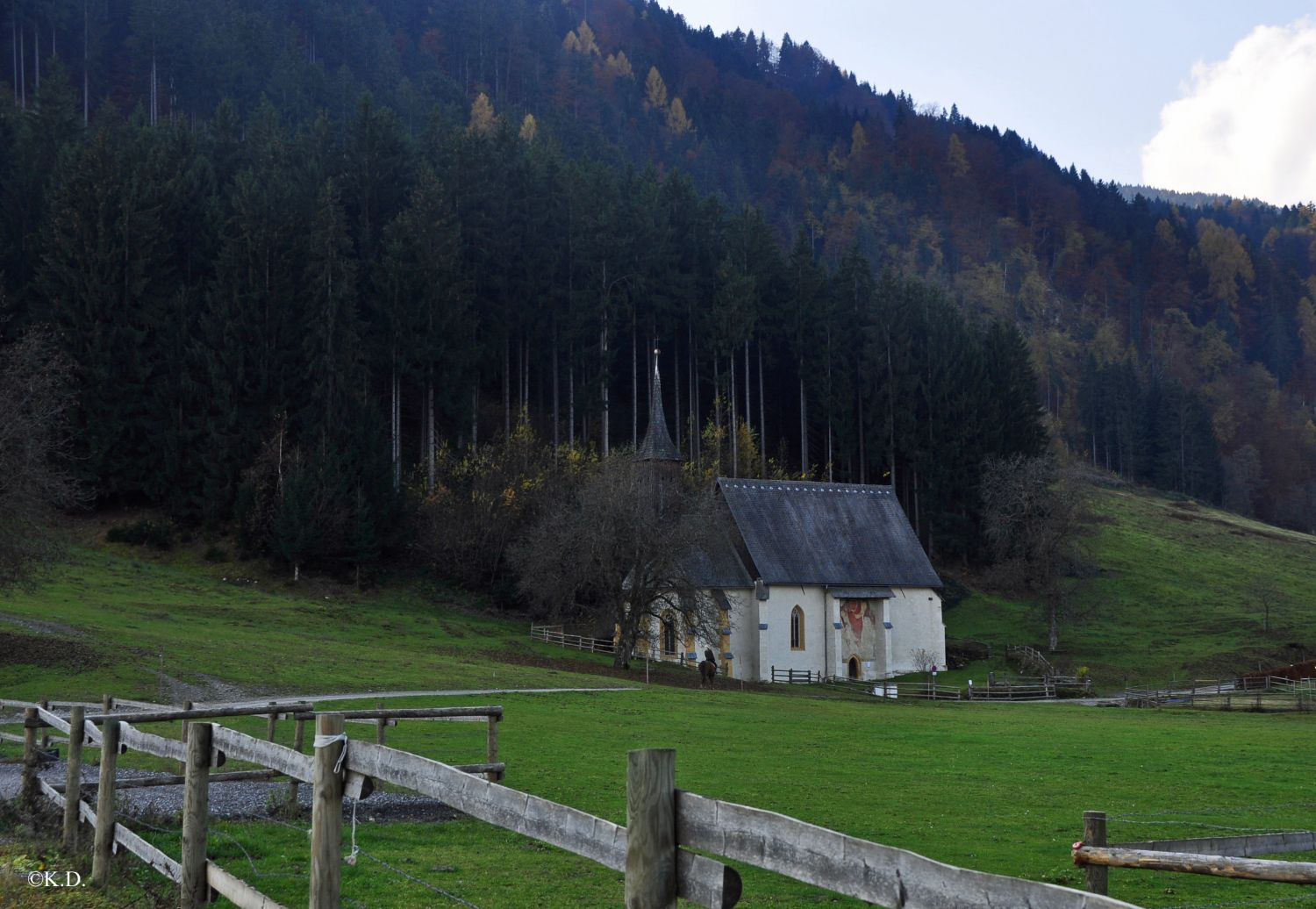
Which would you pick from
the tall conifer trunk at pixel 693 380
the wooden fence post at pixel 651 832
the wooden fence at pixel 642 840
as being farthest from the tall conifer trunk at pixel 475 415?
the wooden fence post at pixel 651 832

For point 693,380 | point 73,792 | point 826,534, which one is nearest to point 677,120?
point 693,380

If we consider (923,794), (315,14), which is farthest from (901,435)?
(315,14)

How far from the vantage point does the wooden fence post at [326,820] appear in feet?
22.2

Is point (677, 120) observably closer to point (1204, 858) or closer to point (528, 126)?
point (528, 126)

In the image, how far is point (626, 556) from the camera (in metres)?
51.2

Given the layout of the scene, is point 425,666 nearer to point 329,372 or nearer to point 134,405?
point 329,372

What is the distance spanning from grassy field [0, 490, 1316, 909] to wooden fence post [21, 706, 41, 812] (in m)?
0.81

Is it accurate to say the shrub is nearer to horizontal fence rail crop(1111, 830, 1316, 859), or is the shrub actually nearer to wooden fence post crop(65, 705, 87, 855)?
wooden fence post crop(65, 705, 87, 855)

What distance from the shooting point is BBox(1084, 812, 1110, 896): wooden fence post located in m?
7.93

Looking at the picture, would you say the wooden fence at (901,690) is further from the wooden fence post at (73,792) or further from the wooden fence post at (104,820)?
the wooden fence post at (104,820)

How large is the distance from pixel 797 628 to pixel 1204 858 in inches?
2264

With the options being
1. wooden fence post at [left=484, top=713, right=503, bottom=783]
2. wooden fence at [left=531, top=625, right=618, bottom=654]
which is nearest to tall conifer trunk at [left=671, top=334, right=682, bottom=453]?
wooden fence at [left=531, top=625, right=618, bottom=654]

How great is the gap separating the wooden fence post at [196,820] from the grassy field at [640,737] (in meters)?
1.55

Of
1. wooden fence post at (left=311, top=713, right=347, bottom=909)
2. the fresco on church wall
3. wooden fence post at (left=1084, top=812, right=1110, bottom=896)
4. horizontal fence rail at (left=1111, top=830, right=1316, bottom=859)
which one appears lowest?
the fresco on church wall
